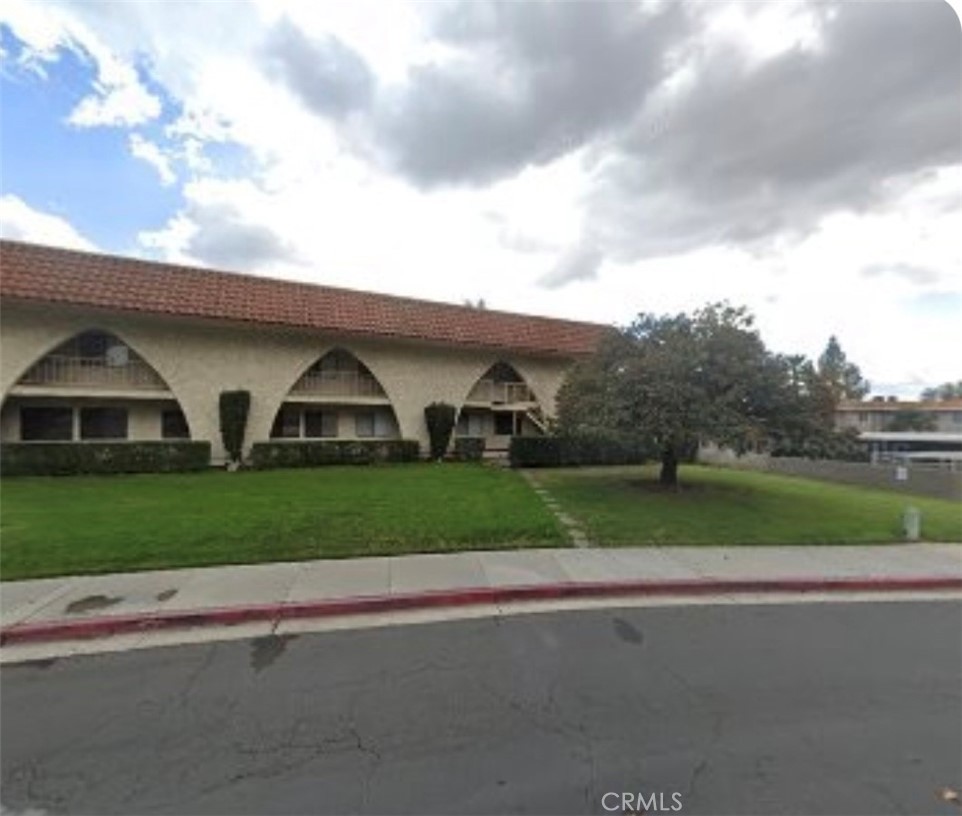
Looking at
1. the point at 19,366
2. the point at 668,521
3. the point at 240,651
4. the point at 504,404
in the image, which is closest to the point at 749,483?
the point at 668,521

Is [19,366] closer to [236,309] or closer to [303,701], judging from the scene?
[236,309]

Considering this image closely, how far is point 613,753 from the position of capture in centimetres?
453

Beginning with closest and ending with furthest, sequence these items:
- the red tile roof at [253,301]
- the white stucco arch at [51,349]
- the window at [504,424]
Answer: the red tile roof at [253,301], the white stucco arch at [51,349], the window at [504,424]

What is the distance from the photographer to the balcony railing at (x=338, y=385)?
91.6 feet

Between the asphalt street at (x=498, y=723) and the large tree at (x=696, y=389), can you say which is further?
the large tree at (x=696, y=389)

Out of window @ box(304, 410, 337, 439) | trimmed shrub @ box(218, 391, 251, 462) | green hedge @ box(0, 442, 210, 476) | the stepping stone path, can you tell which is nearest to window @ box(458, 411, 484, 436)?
window @ box(304, 410, 337, 439)

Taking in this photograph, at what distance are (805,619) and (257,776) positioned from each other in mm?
6113

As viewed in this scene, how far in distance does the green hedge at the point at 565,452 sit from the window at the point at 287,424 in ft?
28.4

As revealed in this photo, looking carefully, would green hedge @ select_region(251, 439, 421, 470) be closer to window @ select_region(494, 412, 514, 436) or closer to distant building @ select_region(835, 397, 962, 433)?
window @ select_region(494, 412, 514, 436)

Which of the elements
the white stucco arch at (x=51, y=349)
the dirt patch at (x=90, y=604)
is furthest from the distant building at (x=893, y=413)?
the dirt patch at (x=90, y=604)

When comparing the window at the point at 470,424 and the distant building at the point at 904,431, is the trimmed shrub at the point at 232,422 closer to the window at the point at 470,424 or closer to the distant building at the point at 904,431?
the window at the point at 470,424

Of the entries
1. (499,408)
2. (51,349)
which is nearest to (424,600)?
(51,349)

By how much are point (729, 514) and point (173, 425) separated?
1999 centimetres

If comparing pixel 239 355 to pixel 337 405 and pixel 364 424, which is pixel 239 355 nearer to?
pixel 337 405
